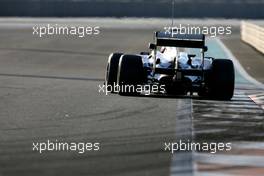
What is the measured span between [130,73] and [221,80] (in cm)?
169

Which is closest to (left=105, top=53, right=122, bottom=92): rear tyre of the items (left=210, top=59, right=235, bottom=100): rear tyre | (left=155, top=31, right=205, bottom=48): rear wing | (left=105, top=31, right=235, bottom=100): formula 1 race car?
(left=105, top=31, right=235, bottom=100): formula 1 race car

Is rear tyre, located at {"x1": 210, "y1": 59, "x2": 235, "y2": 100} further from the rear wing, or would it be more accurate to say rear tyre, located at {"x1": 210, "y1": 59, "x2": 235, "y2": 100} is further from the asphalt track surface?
the rear wing

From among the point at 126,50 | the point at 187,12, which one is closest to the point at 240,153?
the point at 126,50

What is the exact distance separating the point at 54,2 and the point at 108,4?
19.8ft

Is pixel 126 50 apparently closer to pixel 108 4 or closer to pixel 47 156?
pixel 47 156

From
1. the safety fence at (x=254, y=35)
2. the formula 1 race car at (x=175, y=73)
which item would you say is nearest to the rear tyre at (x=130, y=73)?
the formula 1 race car at (x=175, y=73)

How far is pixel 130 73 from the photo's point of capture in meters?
12.6

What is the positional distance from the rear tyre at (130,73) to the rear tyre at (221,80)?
1.32m

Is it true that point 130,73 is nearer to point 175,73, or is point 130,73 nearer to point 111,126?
point 175,73

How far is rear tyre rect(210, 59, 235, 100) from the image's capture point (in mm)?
12648

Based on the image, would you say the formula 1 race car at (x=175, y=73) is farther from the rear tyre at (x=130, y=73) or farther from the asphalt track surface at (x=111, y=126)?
the asphalt track surface at (x=111, y=126)

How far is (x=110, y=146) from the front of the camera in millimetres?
8375

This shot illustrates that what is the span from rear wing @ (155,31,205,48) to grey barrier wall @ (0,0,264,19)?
62624 mm

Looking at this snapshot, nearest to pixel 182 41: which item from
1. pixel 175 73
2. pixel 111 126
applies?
pixel 175 73
